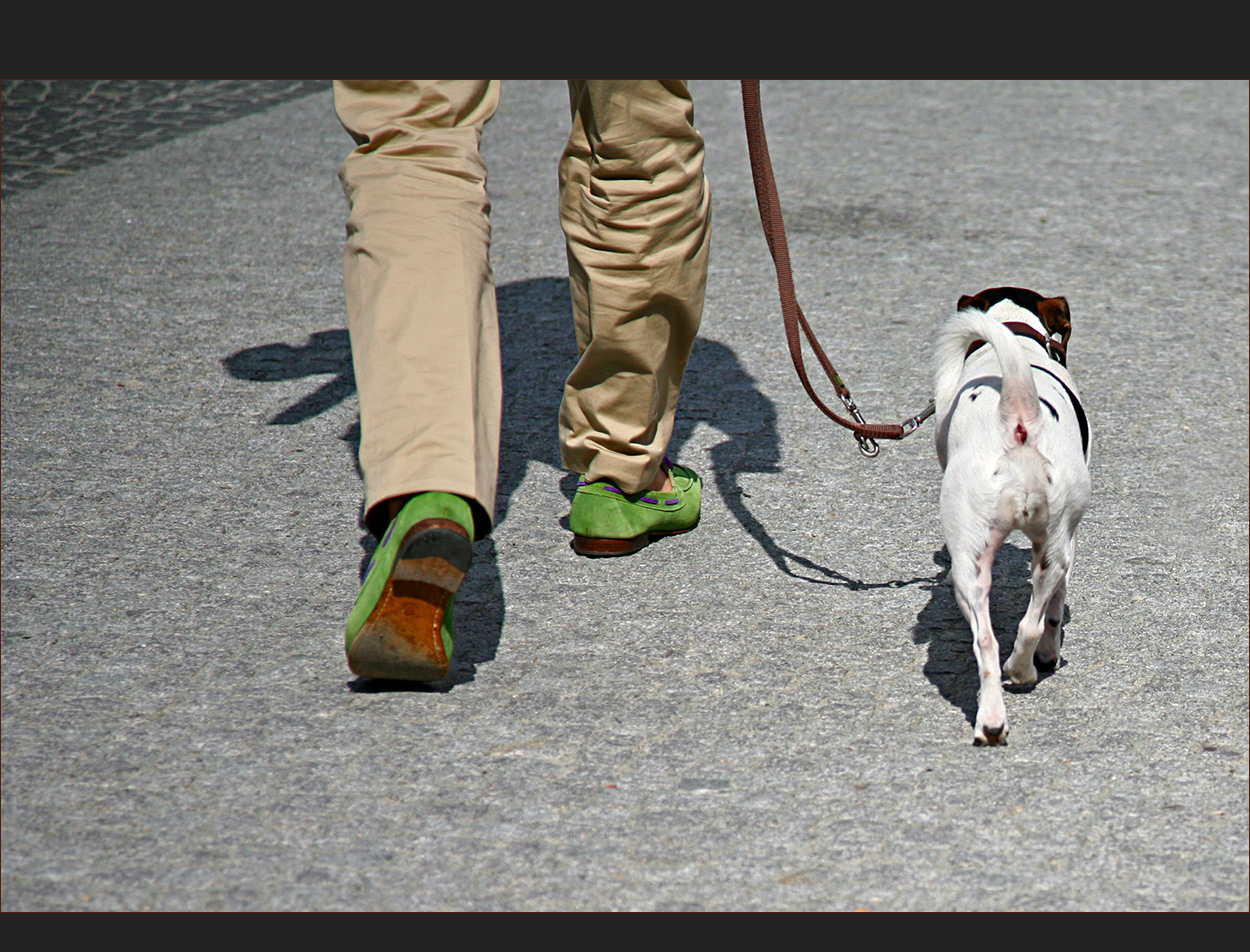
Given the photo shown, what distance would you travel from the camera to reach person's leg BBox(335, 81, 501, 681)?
3.01 meters

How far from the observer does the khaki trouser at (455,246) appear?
3.04m

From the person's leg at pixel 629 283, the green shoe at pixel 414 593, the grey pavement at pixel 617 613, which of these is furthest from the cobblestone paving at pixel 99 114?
the green shoe at pixel 414 593

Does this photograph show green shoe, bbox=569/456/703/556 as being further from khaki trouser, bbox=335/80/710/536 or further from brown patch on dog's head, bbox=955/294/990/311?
brown patch on dog's head, bbox=955/294/990/311

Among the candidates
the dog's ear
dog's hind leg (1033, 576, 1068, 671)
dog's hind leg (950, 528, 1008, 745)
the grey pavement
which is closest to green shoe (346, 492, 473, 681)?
the grey pavement

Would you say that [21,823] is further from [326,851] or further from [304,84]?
[304,84]

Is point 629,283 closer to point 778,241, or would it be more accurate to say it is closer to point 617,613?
point 778,241

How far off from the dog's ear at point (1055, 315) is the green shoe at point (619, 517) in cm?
118

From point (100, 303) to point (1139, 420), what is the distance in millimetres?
4273

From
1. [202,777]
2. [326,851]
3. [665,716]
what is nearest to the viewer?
[326,851]

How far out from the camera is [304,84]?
9391 millimetres

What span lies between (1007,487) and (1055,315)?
0.87m

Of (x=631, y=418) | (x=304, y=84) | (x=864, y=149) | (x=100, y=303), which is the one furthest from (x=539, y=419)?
(x=304, y=84)

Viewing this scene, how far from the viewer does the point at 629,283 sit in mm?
3750

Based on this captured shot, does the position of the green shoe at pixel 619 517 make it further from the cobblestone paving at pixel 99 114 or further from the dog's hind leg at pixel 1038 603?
the cobblestone paving at pixel 99 114
